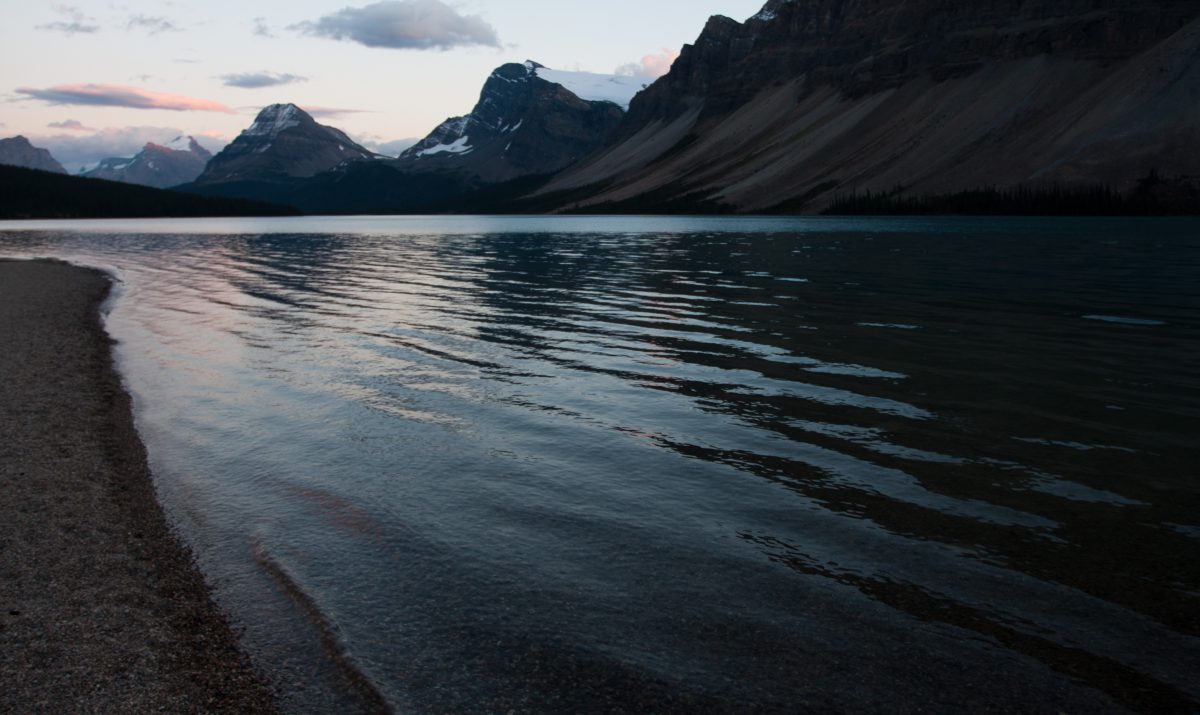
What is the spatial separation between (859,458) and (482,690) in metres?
9.15

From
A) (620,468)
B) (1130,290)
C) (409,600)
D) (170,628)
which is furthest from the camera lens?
(1130,290)

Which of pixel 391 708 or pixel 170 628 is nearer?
pixel 391 708

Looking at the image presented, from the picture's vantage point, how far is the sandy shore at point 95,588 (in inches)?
287

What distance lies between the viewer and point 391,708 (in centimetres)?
716

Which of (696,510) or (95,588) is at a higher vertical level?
(696,510)

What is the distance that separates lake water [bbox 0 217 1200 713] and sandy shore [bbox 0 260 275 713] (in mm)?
472

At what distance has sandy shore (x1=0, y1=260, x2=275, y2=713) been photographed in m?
7.30

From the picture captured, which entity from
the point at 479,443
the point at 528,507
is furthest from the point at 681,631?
the point at 479,443

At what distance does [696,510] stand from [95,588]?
785 centimetres

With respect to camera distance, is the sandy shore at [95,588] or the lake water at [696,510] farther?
the lake water at [696,510]

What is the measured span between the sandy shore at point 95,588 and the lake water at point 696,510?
0.47 metres

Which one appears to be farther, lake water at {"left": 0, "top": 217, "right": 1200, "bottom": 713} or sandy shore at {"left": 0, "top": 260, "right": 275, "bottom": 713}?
lake water at {"left": 0, "top": 217, "right": 1200, "bottom": 713}

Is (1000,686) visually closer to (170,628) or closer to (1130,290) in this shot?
(170,628)

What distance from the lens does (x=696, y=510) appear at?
12.1 m
